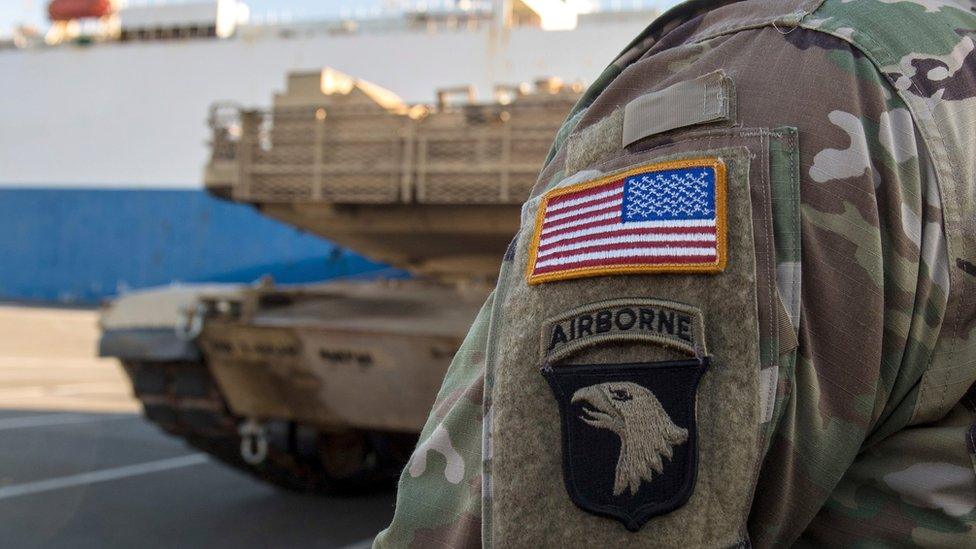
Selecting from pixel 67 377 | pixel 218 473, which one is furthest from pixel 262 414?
pixel 67 377

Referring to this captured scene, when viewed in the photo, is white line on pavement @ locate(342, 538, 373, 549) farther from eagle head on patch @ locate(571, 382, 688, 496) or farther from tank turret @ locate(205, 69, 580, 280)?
eagle head on patch @ locate(571, 382, 688, 496)

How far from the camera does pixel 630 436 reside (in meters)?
0.76

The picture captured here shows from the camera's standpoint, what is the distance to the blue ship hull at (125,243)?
20.7 m

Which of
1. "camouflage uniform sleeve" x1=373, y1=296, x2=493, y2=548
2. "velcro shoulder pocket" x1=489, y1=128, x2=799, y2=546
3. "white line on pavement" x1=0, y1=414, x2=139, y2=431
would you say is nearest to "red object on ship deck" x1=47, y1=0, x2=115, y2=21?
"white line on pavement" x1=0, y1=414, x2=139, y2=431

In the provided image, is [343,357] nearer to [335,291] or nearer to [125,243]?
[335,291]

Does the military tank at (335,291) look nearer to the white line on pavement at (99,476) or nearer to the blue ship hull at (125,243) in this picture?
the white line on pavement at (99,476)

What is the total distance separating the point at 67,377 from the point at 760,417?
9.93 m

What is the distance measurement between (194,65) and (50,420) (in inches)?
701

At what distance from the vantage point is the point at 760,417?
2.48 feet

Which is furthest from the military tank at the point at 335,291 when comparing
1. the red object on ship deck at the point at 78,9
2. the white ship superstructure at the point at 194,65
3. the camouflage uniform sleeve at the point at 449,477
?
the red object on ship deck at the point at 78,9

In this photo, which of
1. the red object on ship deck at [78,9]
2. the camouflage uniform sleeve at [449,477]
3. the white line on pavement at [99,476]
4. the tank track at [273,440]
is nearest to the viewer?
the camouflage uniform sleeve at [449,477]

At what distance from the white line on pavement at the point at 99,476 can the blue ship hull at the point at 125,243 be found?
1313cm

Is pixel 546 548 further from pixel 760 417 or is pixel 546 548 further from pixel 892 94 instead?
pixel 892 94

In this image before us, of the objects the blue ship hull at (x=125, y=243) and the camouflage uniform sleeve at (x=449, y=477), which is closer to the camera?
the camouflage uniform sleeve at (x=449, y=477)
